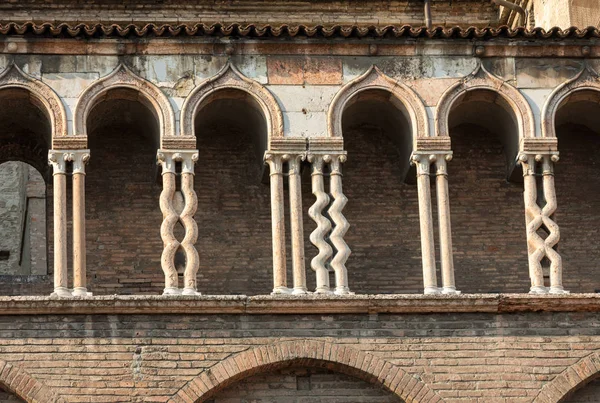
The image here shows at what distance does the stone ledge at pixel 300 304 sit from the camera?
59.7 ft

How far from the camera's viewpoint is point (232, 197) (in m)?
20.2

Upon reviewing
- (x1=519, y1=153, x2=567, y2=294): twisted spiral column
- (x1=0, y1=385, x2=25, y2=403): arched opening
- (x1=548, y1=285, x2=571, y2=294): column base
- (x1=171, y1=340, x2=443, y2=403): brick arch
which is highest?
(x1=519, y1=153, x2=567, y2=294): twisted spiral column

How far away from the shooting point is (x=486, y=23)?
24266mm

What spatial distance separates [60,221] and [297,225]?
2.32 meters

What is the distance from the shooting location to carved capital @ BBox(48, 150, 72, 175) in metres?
18.8

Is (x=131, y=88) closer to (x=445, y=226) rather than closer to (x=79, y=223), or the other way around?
(x=79, y=223)

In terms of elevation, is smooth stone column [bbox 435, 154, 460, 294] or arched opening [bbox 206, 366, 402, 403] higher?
smooth stone column [bbox 435, 154, 460, 294]

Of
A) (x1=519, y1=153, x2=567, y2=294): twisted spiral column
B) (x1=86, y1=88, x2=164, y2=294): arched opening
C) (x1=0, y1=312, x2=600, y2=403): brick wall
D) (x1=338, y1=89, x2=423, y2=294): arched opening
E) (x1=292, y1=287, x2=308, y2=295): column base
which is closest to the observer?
(x1=0, y1=312, x2=600, y2=403): brick wall

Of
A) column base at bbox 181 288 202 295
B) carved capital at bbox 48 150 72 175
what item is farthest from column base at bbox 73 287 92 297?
carved capital at bbox 48 150 72 175

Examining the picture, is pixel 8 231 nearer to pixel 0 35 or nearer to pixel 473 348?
pixel 0 35

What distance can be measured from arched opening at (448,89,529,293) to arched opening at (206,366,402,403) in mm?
2037

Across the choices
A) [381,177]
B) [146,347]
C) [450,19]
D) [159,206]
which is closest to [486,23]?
[450,19]

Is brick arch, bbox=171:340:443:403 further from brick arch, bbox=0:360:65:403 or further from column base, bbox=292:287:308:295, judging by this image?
brick arch, bbox=0:360:65:403

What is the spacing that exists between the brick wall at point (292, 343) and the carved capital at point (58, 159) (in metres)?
1.53
